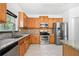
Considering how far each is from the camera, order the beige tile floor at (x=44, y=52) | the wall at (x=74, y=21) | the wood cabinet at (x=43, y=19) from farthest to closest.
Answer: the wood cabinet at (x=43, y=19)
the wall at (x=74, y=21)
the beige tile floor at (x=44, y=52)

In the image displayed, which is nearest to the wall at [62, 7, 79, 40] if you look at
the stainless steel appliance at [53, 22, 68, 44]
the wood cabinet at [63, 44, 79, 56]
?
the stainless steel appliance at [53, 22, 68, 44]

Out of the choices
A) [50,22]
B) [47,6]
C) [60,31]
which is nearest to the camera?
[47,6]

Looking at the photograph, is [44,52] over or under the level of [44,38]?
under

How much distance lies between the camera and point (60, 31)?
994 cm

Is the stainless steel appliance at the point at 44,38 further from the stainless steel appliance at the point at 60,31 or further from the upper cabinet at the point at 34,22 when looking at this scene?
the upper cabinet at the point at 34,22

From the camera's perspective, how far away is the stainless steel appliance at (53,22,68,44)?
367 inches

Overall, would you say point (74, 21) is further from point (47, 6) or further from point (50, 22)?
point (50, 22)

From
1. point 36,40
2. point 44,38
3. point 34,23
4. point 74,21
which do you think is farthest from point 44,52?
point 34,23

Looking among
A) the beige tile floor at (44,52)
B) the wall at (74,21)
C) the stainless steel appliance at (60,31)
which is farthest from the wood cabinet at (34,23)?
the beige tile floor at (44,52)

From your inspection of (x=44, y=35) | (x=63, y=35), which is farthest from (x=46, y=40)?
(x=63, y=35)

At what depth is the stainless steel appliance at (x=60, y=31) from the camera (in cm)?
933

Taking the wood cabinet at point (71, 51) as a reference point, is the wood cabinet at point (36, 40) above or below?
below

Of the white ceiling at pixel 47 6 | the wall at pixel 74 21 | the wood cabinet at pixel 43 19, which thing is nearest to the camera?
the white ceiling at pixel 47 6

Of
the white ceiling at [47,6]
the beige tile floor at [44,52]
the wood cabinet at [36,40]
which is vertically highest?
the white ceiling at [47,6]
